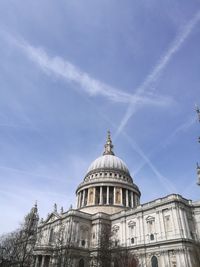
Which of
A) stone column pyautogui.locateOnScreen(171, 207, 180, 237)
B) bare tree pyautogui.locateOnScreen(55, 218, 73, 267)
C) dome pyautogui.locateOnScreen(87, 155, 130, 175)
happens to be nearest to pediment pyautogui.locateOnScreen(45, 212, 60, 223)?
bare tree pyautogui.locateOnScreen(55, 218, 73, 267)

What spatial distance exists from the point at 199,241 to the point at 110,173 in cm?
3222

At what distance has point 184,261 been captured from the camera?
35.4 meters

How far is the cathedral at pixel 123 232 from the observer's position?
38062mm

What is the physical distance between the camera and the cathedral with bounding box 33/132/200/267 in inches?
1499

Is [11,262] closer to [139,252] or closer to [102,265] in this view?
[102,265]

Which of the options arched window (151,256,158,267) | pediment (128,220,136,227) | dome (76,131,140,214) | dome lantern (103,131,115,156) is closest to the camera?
arched window (151,256,158,267)

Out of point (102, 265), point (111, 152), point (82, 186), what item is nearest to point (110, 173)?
point (82, 186)

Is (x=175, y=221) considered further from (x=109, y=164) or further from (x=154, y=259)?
(x=109, y=164)

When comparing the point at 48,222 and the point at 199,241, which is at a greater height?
the point at 48,222

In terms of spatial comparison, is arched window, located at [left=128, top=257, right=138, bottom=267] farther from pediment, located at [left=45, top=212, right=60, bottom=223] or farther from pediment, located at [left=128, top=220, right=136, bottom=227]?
pediment, located at [left=45, top=212, right=60, bottom=223]

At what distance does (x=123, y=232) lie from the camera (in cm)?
4753

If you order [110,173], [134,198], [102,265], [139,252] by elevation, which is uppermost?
[110,173]

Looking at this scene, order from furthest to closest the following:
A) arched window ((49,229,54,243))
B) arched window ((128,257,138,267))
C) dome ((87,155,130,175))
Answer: dome ((87,155,130,175)) → arched window ((49,229,54,243)) → arched window ((128,257,138,267))

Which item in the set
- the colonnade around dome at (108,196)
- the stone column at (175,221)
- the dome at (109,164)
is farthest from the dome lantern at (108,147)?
the stone column at (175,221)
